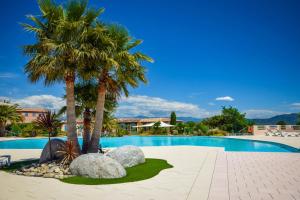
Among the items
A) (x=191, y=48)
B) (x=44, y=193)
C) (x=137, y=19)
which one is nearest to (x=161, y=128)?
(x=191, y=48)

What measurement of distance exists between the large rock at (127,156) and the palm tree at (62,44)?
174 centimetres

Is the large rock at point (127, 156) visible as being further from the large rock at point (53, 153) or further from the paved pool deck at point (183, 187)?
the large rock at point (53, 153)

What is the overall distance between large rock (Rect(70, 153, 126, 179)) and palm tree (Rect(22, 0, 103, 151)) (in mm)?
2330

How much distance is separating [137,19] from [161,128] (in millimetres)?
18505

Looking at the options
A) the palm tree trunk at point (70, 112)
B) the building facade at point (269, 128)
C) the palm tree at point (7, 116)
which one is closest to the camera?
the palm tree trunk at point (70, 112)

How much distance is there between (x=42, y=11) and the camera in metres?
11.3

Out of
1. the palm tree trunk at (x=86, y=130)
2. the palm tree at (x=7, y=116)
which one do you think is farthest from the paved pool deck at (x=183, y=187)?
the palm tree at (x=7, y=116)

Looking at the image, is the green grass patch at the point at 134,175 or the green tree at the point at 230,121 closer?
the green grass patch at the point at 134,175

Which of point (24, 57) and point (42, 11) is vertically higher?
point (42, 11)

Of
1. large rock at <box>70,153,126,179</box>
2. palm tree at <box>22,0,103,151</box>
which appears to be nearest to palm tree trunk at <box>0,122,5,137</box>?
palm tree at <box>22,0,103,151</box>

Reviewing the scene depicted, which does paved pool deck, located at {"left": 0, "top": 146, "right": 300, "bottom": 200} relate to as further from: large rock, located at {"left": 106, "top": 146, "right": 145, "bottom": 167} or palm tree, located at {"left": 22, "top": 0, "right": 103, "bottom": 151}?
palm tree, located at {"left": 22, "top": 0, "right": 103, "bottom": 151}

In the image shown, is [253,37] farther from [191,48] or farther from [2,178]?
[2,178]

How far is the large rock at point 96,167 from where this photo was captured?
933 cm

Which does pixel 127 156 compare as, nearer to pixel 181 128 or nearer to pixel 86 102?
pixel 86 102
